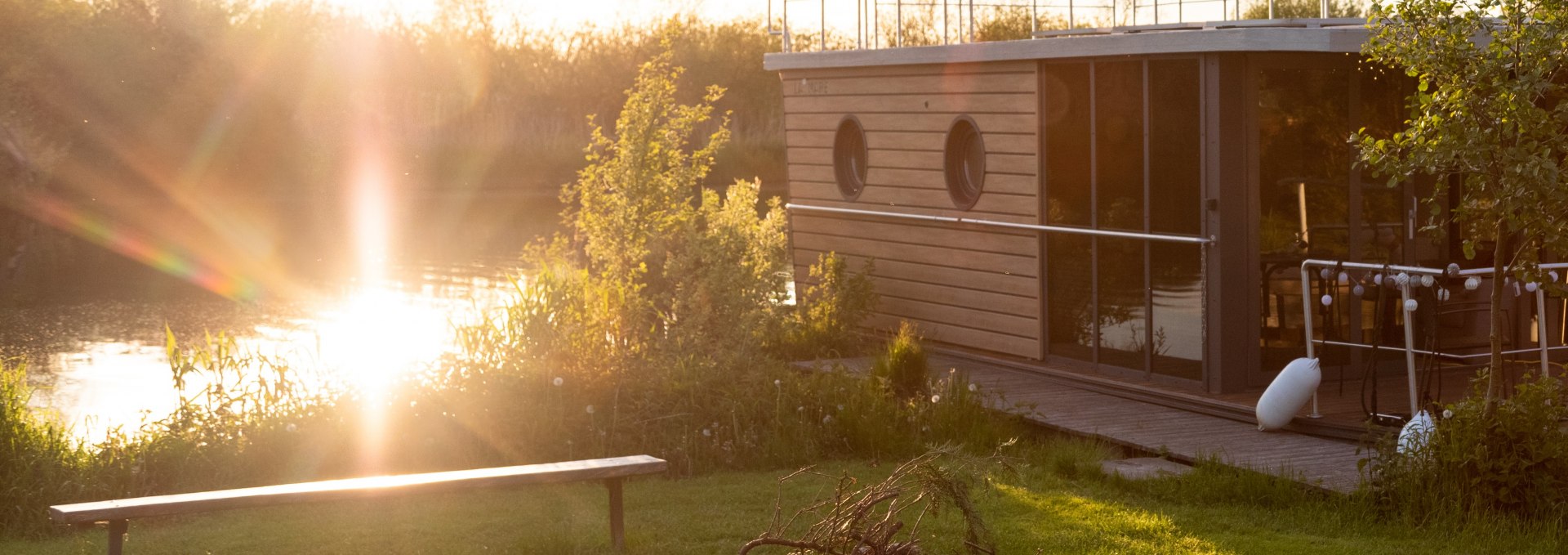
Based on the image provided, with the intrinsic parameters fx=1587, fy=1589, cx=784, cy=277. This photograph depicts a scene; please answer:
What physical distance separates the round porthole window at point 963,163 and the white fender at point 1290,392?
11.4 ft

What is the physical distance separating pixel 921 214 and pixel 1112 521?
5380 millimetres

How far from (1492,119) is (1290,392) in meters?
2.05

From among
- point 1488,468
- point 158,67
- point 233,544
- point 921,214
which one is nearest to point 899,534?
point 1488,468

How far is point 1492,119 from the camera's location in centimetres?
612

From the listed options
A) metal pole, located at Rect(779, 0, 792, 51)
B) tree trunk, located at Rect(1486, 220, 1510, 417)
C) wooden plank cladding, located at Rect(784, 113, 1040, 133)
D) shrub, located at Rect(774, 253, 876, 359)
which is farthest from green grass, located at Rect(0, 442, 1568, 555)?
metal pole, located at Rect(779, 0, 792, 51)

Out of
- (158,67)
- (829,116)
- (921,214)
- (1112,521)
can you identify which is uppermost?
(158,67)

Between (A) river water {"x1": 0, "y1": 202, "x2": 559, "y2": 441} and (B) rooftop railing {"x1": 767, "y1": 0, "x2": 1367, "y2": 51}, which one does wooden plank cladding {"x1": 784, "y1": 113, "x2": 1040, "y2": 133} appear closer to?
(B) rooftop railing {"x1": 767, "y1": 0, "x2": 1367, "y2": 51}

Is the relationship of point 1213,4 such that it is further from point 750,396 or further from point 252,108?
point 252,108

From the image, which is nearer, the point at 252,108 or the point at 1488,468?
the point at 1488,468

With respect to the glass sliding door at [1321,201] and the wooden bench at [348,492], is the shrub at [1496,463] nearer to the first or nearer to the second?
the glass sliding door at [1321,201]

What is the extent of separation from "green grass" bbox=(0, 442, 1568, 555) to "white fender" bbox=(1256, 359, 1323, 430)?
95cm

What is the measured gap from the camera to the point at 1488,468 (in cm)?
608

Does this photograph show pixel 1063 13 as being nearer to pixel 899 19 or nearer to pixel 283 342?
pixel 899 19

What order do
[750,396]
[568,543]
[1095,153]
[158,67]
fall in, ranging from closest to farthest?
1. [568,543]
2. [750,396]
3. [1095,153]
4. [158,67]
